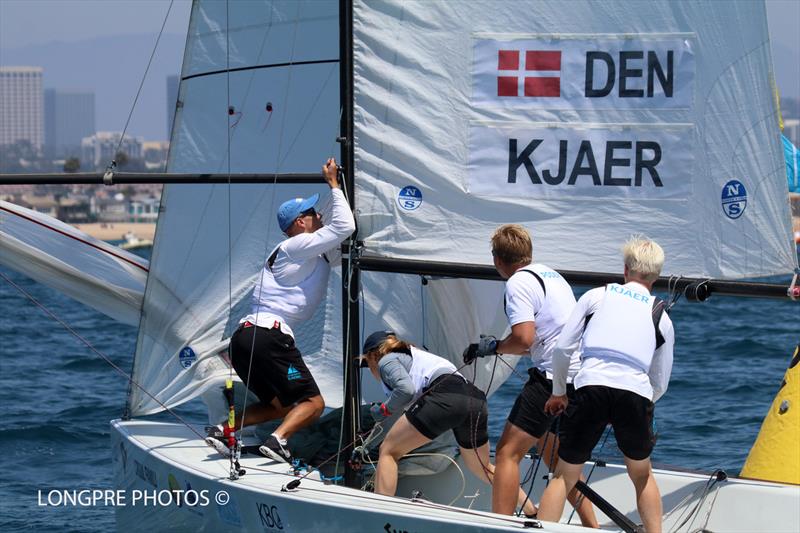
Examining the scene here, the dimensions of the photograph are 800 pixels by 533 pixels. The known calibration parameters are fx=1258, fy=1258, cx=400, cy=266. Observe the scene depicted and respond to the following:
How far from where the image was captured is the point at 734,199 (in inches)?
202

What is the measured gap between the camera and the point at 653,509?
4.38 m

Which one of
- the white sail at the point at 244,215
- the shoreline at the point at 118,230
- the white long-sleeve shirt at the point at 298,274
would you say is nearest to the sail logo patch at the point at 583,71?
the white long-sleeve shirt at the point at 298,274

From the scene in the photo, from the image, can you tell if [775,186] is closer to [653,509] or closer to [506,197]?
[506,197]

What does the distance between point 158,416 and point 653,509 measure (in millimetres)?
5540

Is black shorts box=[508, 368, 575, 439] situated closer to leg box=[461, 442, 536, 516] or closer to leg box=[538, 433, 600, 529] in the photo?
leg box=[538, 433, 600, 529]

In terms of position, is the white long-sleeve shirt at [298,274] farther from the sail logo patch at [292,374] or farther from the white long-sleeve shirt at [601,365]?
the white long-sleeve shirt at [601,365]

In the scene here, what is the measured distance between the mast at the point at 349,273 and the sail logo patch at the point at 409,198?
21 cm

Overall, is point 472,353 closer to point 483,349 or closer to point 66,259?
point 483,349

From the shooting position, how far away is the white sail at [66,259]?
586cm

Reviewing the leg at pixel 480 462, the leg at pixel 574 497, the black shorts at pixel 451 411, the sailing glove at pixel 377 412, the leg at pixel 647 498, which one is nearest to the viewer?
the leg at pixel 647 498

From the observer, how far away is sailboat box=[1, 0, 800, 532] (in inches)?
200

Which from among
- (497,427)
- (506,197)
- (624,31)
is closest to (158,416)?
(497,427)

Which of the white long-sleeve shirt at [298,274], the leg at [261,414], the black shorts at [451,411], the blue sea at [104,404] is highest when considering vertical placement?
the white long-sleeve shirt at [298,274]

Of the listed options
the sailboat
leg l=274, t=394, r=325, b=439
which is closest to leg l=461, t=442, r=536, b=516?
the sailboat
